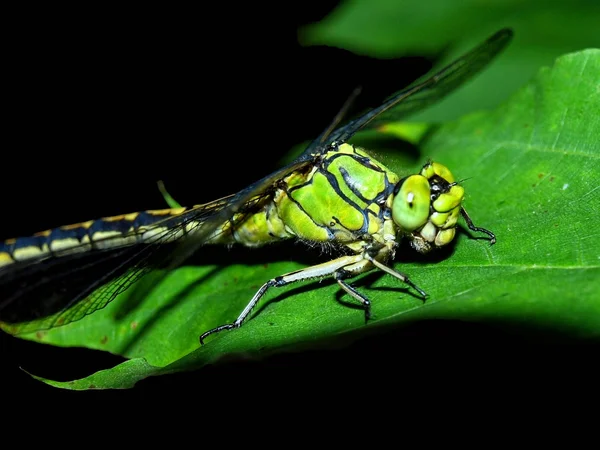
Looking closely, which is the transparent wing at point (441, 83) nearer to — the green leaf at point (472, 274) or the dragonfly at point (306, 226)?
the dragonfly at point (306, 226)

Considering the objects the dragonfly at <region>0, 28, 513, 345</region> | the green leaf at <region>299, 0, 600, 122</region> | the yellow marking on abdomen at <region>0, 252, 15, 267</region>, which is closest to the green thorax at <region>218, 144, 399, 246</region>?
the dragonfly at <region>0, 28, 513, 345</region>

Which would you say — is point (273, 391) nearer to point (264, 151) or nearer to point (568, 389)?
point (568, 389)

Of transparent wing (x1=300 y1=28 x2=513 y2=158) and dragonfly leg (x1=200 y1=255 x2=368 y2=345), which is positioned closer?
dragonfly leg (x1=200 y1=255 x2=368 y2=345)

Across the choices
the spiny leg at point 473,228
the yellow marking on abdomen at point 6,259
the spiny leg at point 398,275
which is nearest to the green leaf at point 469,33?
the spiny leg at point 473,228

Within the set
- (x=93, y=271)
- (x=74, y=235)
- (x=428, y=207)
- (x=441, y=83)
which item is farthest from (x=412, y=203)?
(x=74, y=235)

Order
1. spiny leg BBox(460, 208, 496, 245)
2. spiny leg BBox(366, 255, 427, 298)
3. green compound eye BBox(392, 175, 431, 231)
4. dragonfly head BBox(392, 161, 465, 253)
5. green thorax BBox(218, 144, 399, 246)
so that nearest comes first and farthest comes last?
spiny leg BBox(366, 255, 427, 298) → spiny leg BBox(460, 208, 496, 245) → dragonfly head BBox(392, 161, 465, 253) → green compound eye BBox(392, 175, 431, 231) → green thorax BBox(218, 144, 399, 246)

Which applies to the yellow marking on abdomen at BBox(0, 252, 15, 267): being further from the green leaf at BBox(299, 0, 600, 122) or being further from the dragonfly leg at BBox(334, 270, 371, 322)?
the green leaf at BBox(299, 0, 600, 122)

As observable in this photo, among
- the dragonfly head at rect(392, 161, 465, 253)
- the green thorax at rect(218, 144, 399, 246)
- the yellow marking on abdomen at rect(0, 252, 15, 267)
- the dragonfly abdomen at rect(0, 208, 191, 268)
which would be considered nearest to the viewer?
the dragonfly head at rect(392, 161, 465, 253)

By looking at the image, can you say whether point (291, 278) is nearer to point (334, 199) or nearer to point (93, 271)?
point (334, 199)
